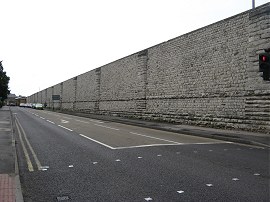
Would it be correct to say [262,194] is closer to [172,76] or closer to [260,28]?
[260,28]

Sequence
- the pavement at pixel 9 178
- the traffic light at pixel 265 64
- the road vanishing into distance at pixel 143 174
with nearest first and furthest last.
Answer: the pavement at pixel 9 178 < the road vanishing into distance at pixel 143 174 < the traffic light at pixel 265 64

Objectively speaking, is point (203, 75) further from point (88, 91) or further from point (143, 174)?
point (88, 91)

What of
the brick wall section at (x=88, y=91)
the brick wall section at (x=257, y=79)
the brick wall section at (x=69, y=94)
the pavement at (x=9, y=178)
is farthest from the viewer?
the brick wall section at (x=69, y=94)

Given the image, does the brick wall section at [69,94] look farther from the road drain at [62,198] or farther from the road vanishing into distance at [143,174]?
the road drain at [62,198]

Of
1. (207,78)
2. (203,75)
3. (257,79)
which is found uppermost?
(203,75)

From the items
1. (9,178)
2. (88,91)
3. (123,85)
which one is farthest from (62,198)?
(88,91)

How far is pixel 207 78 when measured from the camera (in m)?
20.6

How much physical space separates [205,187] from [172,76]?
63.4 feet

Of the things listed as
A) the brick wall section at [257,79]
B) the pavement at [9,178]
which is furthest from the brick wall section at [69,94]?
the pavement at [9,178]

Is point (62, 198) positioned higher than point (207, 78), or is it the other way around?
point (207, 78)

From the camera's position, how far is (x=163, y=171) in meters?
7.54

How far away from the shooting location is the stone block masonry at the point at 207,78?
16719mm

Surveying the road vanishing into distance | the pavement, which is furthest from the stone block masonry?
the pavement

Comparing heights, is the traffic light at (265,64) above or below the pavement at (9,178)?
above
